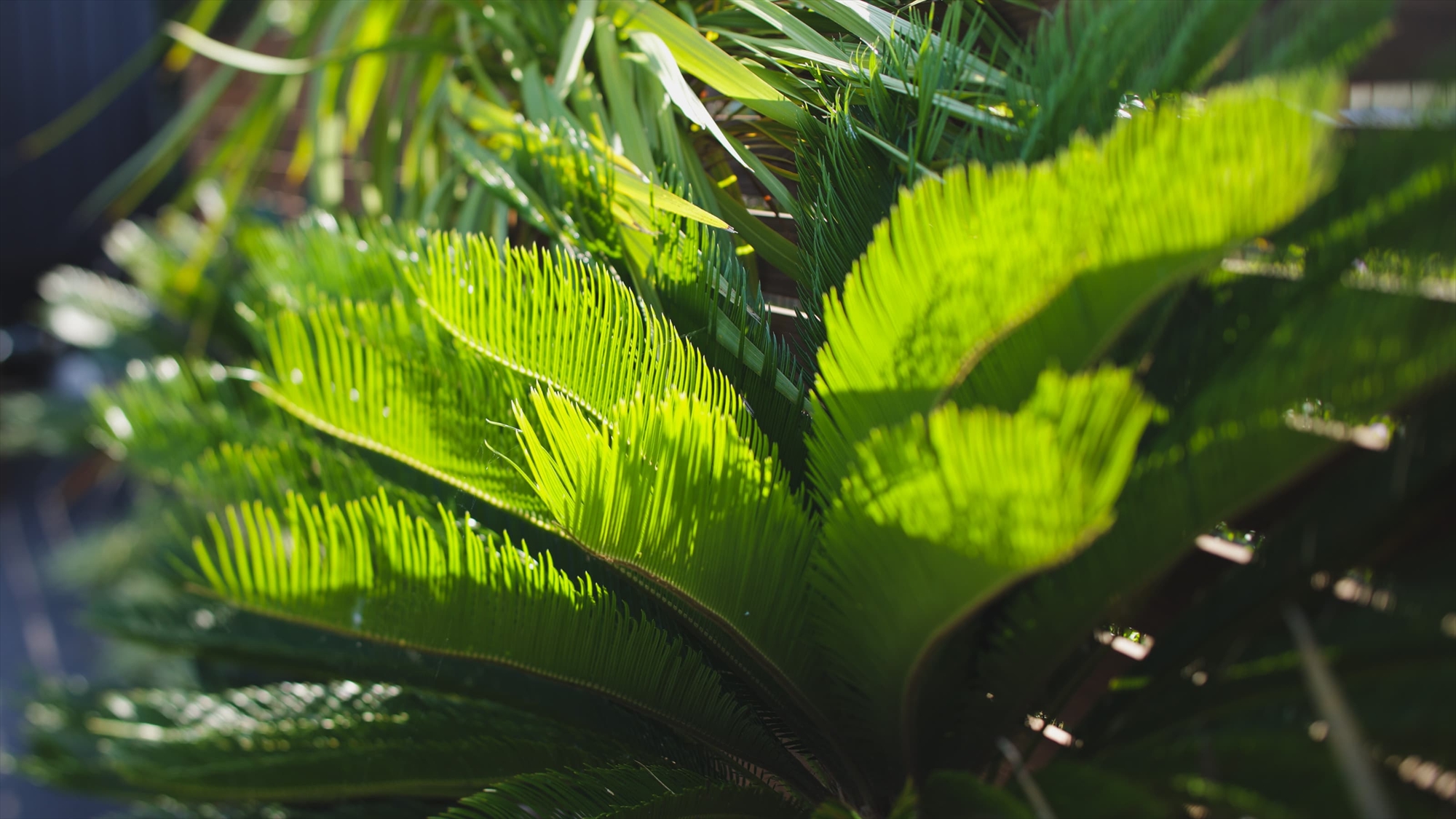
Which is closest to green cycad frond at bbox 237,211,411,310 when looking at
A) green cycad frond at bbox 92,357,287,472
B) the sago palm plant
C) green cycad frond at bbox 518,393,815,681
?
the sago palm plant

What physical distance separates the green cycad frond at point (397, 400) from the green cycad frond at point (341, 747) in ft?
0.79

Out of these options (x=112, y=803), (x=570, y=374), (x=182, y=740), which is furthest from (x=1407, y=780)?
(x=112, y=803)

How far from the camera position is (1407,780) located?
0.51m

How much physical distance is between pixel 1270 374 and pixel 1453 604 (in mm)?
152

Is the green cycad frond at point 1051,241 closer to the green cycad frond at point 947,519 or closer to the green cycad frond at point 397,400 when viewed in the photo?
the green cycad frond at point 947,519

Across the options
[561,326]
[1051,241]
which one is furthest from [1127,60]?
[561,326]

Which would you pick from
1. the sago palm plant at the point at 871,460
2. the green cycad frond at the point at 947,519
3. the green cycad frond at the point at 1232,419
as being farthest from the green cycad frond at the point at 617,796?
the green cycad frond at the point at 1232,419

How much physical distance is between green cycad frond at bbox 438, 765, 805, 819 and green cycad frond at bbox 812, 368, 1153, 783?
0.13m

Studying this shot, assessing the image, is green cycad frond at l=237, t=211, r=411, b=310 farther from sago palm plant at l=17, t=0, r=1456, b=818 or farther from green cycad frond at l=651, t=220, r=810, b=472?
green cycad frond at l=651, t=220, r=810, b=472

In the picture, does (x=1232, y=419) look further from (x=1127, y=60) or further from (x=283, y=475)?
(x=283, y=475)

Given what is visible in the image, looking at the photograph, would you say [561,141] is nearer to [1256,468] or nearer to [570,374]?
[570,374]

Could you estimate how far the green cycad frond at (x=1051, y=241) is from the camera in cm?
51

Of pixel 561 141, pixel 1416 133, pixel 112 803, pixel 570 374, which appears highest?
pixel 561 141

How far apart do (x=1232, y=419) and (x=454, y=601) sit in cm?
60
